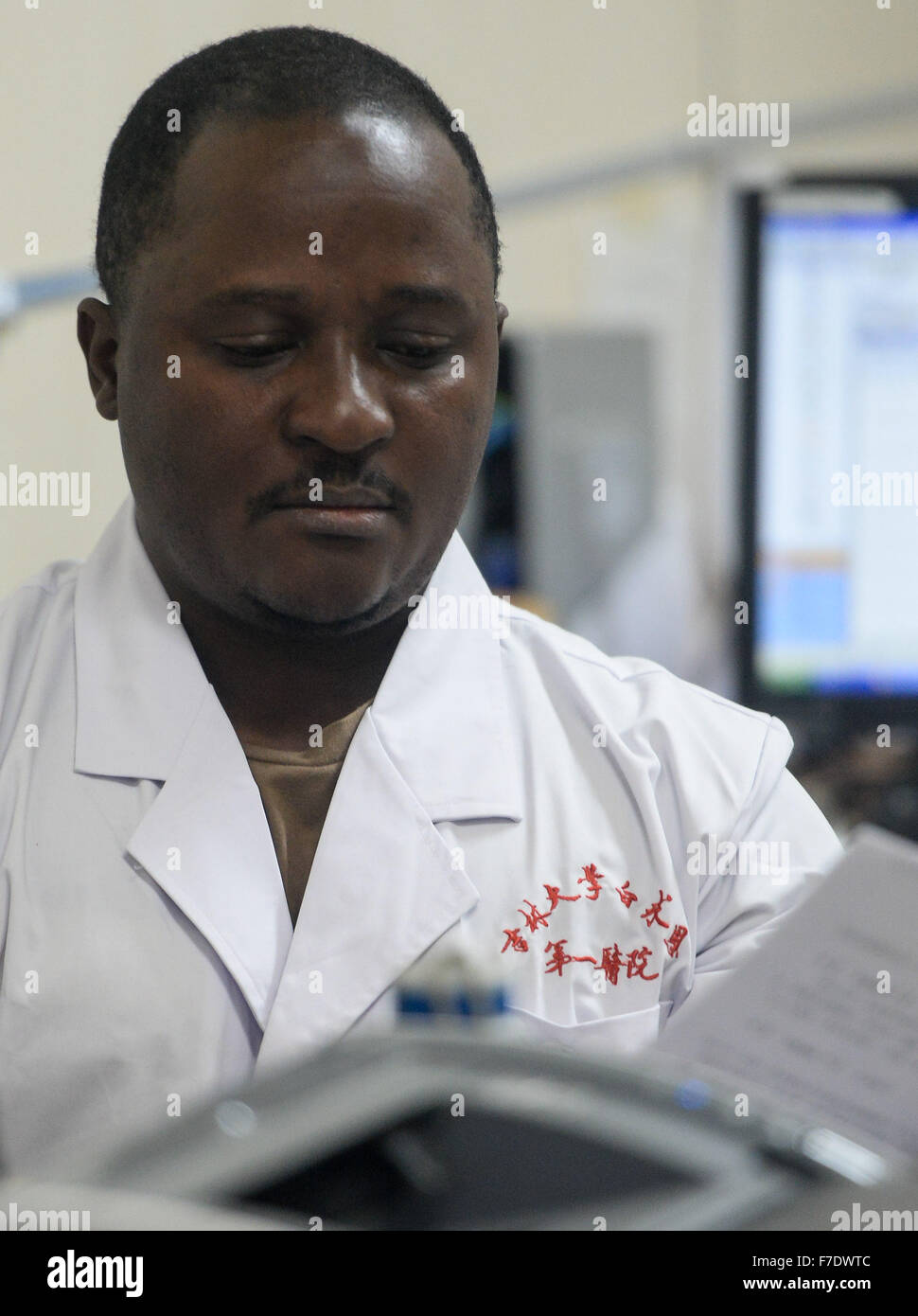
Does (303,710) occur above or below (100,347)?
below

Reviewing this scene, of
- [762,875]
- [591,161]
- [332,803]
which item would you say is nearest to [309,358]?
[332,803]

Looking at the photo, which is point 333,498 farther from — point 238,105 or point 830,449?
point 830,449

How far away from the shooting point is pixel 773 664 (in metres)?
1.54

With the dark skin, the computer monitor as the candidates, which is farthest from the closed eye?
the computer monitor

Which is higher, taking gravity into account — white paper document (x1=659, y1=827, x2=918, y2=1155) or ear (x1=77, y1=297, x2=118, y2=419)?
ear (x1=77, y1=297, x2=118, y2=419)

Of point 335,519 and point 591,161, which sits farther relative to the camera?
point 591,161

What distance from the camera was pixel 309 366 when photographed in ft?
2.57

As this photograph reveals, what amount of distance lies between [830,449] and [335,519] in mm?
866

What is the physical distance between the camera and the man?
0.78 m

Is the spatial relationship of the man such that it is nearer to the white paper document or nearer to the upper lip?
the upper lip

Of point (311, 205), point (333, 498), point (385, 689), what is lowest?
point (385, 689)
